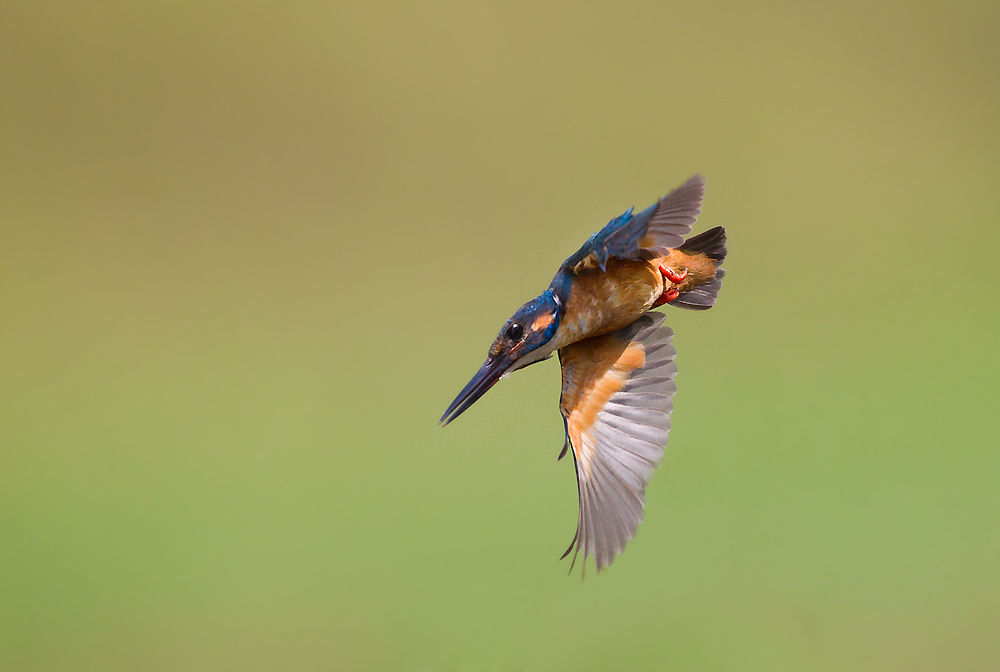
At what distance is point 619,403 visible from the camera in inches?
39.6

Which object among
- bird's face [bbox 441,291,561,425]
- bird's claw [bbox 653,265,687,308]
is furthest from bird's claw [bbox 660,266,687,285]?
bird's face [bbox 441,291,561,425]

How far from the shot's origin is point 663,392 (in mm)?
1006

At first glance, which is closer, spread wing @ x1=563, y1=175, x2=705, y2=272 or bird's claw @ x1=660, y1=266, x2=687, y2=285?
spread wing @ x1=563, y1=175, x2=705, y2=272

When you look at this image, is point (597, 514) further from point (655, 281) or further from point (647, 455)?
point (655, 281)

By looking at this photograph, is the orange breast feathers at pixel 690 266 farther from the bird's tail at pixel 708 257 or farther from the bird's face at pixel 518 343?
the bird's face at pixel 518 343

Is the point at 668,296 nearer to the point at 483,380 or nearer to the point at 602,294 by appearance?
the point at 602,294

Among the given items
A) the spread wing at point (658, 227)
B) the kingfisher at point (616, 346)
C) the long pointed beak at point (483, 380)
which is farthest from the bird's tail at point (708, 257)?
the long pointed beak at point (483, 380)

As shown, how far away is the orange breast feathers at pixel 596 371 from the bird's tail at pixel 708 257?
0.08 m

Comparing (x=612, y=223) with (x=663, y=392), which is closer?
(x=612, y=223)

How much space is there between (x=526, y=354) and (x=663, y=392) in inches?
7.9


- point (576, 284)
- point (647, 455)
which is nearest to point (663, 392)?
point (647, 455)

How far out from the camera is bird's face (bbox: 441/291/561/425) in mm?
888

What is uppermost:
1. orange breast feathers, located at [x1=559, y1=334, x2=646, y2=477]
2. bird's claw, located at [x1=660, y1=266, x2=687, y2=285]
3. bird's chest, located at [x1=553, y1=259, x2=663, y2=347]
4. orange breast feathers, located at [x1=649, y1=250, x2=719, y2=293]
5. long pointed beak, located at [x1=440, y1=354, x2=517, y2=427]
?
orange breast feathers, located at [x1=649, y1=250, x2=719, y2=293]

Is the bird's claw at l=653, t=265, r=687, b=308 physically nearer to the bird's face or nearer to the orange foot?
the orange foot
